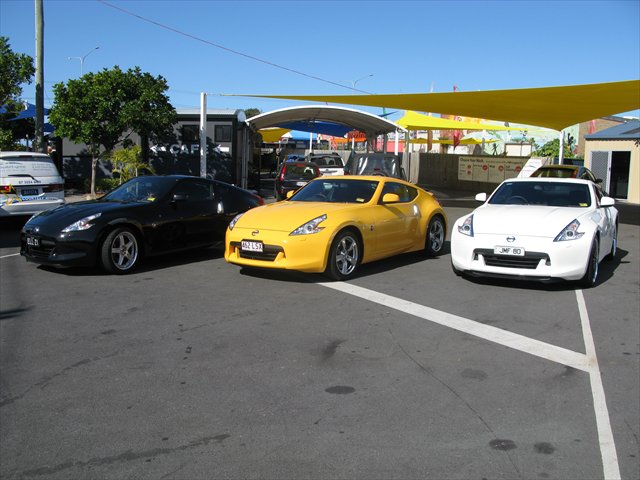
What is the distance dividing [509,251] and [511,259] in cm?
11

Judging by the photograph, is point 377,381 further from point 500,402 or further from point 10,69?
point 10,69

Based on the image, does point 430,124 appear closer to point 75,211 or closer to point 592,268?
point 592,268

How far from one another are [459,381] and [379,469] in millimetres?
1478

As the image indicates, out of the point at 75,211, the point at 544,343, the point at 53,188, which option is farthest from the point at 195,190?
the point at 544,343

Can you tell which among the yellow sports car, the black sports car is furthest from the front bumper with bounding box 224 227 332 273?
the black sports car

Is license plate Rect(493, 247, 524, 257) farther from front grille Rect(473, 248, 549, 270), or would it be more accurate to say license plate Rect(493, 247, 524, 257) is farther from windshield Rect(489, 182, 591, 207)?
windshield Rect(489, 182, 591, 207)

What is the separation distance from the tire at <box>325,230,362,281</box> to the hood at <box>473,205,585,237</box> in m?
1.55

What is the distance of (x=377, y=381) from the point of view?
4488 mm

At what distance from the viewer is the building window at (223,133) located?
75.4 ft

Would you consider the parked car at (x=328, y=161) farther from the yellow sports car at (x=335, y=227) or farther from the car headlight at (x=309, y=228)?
the car headlight at (x=309, y=228)

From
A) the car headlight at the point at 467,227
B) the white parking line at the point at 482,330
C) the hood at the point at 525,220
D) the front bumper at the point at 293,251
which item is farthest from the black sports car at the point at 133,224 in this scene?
the hood at the point at 525,220

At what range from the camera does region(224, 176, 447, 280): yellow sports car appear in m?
7.62

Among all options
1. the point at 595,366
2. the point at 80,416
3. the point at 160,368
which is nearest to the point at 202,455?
the point at 80,416

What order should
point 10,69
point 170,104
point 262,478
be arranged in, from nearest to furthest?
point 262,478, point 10,69, point 170,104
